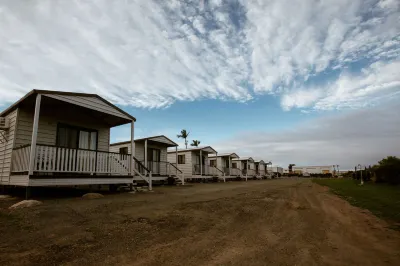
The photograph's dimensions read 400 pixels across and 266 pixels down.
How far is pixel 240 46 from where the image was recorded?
44.8 ft

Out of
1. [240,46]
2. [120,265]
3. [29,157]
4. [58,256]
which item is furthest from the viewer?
[240,46]

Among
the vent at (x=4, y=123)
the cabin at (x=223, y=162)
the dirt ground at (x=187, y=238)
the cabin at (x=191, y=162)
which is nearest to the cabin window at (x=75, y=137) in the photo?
the vent at (x=4, y=123)

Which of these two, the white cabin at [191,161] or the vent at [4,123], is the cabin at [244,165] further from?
the vent at [4,123]

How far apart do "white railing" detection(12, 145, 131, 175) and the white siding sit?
54 centimetres

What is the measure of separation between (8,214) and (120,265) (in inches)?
180

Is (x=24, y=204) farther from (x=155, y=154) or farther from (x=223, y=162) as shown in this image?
(x=223, y=162)

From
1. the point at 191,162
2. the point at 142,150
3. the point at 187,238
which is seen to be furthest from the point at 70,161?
the point at 191,162

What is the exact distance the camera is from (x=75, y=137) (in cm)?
1262

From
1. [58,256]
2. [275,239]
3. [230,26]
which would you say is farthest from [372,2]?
[58,256]

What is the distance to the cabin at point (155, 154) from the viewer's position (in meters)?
19.3

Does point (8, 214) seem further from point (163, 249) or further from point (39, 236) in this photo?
point (163, 249)

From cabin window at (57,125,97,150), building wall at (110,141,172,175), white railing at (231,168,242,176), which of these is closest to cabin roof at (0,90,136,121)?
cabin window at (57,125,97,150)

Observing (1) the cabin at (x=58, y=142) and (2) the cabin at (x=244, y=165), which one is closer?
(1) the cabin at (x=58, y=142)

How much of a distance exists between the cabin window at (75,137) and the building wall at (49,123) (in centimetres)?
23
